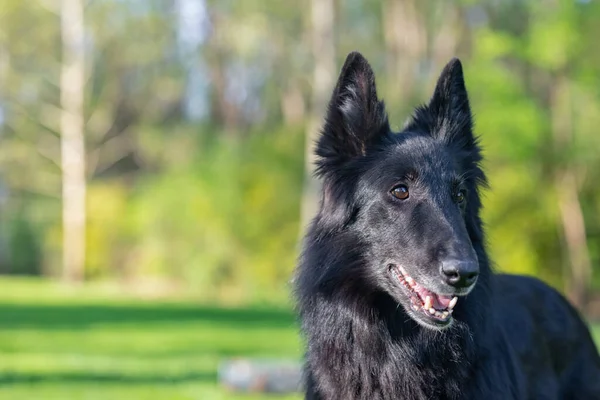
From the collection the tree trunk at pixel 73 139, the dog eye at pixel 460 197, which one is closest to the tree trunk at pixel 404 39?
the tree trunk at pixel 73 139

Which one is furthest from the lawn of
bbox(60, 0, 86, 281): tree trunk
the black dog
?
bbox(60, 0, 86, 281): tree trunk

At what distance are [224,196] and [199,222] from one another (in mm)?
1334

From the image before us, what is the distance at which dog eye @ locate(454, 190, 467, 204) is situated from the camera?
3.98 m

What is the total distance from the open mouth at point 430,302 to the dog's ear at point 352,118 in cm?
81

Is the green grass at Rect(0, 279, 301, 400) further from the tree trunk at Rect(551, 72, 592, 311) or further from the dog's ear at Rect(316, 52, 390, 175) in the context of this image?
the tree trunk at Rect(551, 72, 592, 311)

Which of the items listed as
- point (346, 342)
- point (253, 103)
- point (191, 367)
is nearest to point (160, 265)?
point (253, 103)

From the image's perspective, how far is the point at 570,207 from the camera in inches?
898

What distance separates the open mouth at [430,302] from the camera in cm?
370

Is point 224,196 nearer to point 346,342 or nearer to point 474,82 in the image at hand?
point 474,82

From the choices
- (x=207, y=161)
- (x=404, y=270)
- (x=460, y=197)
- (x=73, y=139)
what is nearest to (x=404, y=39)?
(x=207, y=161)

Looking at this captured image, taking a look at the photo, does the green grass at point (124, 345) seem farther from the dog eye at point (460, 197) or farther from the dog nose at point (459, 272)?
the dog nose at point (459, 272)

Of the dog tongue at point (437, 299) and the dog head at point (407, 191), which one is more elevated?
the dog head at point (407, 191)

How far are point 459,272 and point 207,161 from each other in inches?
862

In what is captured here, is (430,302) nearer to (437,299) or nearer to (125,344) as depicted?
(437,299)
